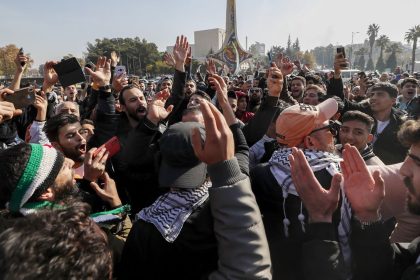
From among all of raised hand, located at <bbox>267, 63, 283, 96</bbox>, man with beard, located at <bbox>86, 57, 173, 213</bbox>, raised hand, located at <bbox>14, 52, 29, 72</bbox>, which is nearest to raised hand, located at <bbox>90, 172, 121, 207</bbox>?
man with beard, located at <bbox>86, 57, 173, 213</bbox>

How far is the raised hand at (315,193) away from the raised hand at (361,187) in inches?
3.5

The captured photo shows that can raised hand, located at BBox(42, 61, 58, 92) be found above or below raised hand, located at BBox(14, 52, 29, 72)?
below

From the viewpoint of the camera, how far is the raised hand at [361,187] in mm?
1380

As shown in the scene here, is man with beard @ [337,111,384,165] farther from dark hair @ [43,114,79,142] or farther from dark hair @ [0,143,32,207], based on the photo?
dark hair @ [0,143,32,207]

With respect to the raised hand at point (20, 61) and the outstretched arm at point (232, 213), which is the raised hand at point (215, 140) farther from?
the raised hand at point (20, 61)

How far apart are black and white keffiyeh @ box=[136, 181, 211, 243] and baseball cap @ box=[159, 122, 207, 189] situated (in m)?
0.04

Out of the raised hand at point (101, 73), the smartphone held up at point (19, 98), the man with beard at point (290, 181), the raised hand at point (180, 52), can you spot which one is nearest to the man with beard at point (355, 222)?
the man with beard at point (290, 181)

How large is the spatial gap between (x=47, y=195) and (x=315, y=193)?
118 centimetres

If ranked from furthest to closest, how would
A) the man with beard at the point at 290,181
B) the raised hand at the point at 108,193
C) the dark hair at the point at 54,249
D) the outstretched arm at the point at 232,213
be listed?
1. the raised hand at the point at 108,193
2. the man with beard at the point at 290,181
3. the outstretched arm at the point at 232,213
4. the dark hair at the point at 54,249

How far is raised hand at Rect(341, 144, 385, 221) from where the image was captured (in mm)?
1380

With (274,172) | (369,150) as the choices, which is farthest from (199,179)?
(369,150)

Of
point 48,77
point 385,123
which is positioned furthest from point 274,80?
point 48,77

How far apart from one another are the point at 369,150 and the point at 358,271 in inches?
76.5

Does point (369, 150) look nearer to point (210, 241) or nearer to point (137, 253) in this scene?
point (210, 241)
